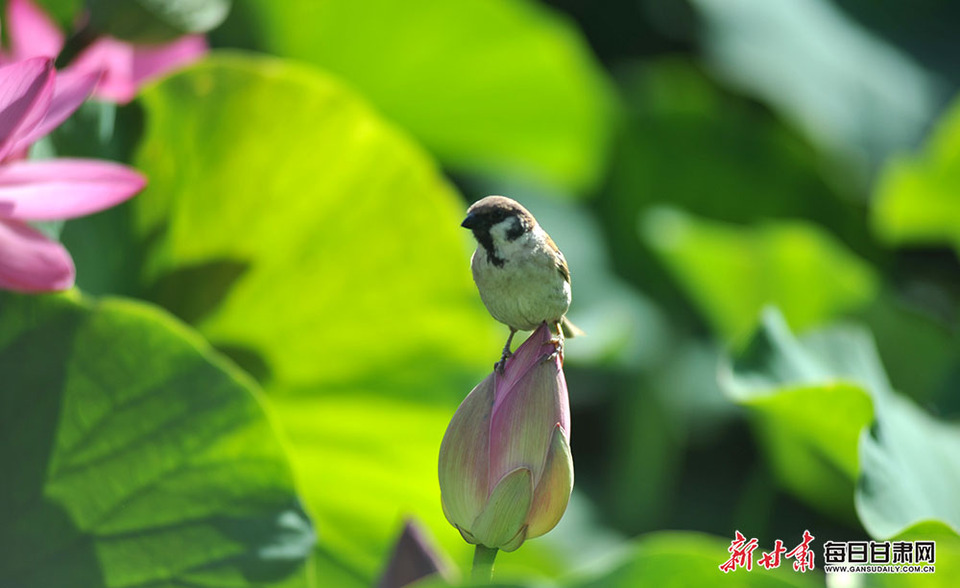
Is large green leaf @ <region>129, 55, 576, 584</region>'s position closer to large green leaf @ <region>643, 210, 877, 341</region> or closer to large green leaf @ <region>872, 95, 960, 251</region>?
large green leaf @ <region>643, 210, 877, 341</region>

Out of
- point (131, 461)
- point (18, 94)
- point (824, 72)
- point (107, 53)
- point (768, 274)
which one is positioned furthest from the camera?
point (824, 72)

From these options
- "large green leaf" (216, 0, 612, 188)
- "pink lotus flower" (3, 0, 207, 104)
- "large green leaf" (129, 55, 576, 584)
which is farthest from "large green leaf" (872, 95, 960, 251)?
"pink lotus flower" (3, 0, 207, 104)

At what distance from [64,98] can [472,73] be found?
0.83 meters

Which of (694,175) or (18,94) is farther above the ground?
(694,175)

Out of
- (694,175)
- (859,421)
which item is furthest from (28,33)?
(694,175)

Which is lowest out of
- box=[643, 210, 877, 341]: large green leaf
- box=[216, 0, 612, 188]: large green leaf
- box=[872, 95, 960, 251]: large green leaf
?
box=[643, 210, 877, 341]: large green leaf

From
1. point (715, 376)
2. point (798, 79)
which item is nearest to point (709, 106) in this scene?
point (798, 79)

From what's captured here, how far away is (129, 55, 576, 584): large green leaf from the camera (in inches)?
26.1

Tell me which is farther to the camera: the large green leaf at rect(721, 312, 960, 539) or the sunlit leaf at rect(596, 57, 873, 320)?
the sunlit leaf at rect(596, 57, 873, 320)

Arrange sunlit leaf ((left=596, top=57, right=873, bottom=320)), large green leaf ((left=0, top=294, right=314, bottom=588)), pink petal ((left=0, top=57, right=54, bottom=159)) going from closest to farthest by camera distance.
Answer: pink petal ((left=0, top=57, right=54, bottom=159)) → large green leaf ((left=0, top=294, right=314, bottom=588)) → sunlit leaf ((left=596, top=57, right=873, bottom=320))

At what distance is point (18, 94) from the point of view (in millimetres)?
363

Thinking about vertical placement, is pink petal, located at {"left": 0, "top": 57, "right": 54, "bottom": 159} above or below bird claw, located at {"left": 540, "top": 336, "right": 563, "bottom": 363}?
above

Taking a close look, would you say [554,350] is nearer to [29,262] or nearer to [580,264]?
[29,262]

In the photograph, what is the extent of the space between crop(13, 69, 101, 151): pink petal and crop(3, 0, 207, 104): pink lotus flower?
2.8 inches
